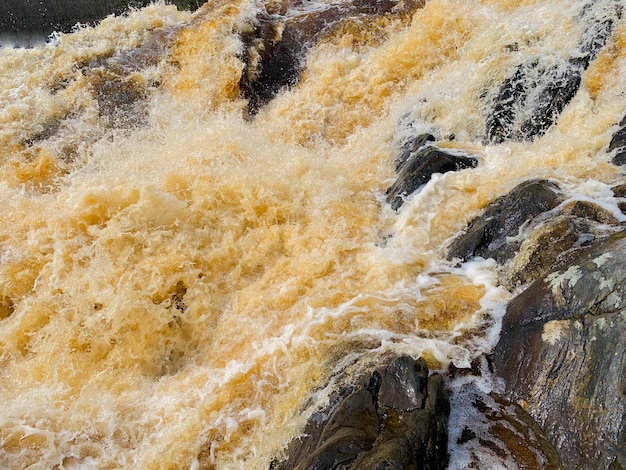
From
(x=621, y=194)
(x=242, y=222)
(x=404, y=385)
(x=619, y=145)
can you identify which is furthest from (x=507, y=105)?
(x=404, y=385)

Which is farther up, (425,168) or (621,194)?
(621,194)

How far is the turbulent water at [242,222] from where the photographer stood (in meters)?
4.11

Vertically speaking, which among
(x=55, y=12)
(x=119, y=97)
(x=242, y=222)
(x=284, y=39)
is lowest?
(x=242, y=222)

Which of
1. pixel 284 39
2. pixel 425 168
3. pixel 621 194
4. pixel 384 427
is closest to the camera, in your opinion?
pixel 384 427

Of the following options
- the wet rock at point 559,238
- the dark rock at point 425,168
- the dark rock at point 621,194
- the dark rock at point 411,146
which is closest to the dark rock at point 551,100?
the dark rock at point 425,168

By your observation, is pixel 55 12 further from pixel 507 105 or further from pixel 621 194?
pixel 621 194

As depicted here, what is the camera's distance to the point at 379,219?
6180 mm

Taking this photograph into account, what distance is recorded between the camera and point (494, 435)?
10.0ft

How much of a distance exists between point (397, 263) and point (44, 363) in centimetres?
380

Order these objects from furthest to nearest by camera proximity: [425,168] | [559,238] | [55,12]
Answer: [55,12] < [425,168] < [559,238]

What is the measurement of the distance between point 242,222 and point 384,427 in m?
3.96

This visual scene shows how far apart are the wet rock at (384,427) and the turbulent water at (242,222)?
0.33 m

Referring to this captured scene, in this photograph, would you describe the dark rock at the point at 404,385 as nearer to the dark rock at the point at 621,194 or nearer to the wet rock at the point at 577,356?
the wet rock at the point at 577,356

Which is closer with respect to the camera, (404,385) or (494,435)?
(494,435)
